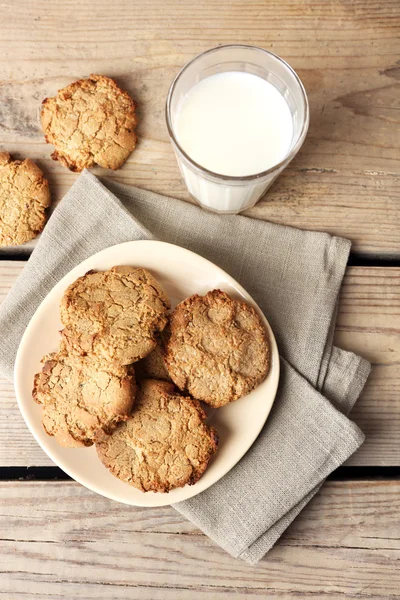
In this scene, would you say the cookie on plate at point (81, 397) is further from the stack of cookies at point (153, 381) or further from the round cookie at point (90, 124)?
the round cookie at point (90, 124)

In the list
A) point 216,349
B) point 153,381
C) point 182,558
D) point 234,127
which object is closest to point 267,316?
point 216,349

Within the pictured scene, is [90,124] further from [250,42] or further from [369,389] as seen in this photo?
[369,389]

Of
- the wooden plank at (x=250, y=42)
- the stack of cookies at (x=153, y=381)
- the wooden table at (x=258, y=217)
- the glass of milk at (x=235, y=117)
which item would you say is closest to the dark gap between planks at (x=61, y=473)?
the wooden table at (x=258, y=217)

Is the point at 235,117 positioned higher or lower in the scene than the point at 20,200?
higher

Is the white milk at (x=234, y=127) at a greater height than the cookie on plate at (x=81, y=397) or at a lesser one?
greater

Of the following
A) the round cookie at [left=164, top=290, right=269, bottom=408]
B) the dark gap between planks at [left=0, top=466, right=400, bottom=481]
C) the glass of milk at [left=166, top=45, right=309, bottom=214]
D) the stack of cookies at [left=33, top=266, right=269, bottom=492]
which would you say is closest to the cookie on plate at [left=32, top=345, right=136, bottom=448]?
the stack of cookies at [left=33, top=266, right=269, bottom=492]

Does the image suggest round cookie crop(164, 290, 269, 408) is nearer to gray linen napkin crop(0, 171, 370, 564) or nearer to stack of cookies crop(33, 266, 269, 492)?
stack of cookies crop(33, 266, 269, 492)
